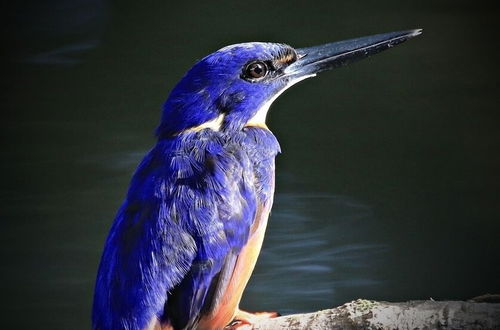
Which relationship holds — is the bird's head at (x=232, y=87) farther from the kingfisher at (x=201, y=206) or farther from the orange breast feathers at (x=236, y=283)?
the orange breast feathers at (x=236, y=283)

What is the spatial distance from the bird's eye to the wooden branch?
739mm

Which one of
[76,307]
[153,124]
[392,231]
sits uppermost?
[153,124]

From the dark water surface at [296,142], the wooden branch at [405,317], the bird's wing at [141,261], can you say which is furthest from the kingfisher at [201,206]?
the dark water surface at [296,142]

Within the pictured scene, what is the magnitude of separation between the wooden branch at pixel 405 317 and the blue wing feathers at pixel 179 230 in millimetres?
243

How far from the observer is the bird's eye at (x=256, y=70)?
238cm

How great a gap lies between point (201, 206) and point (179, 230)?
90 mm

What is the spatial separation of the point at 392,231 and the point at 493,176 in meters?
0.51

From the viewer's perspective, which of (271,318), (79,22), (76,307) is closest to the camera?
(271,318)

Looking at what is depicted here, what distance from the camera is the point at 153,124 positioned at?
3842 mm

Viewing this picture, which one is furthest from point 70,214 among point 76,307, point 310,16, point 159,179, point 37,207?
point 159,179

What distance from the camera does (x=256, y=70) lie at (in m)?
2.40

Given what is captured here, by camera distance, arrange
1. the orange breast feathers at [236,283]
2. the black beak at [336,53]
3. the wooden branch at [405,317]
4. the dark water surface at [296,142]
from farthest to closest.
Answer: the dark water surface at [296,142]
the black beak at [336,53]
the orange breast feathers at [236,283]
the wooden branch at [405,317]

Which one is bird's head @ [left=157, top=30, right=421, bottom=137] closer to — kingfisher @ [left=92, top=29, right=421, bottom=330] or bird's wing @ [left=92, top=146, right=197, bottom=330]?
kingfisher @ [left=92, top=29, right=421, bottom=330]

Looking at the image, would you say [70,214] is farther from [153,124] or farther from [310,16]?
[310,16]
